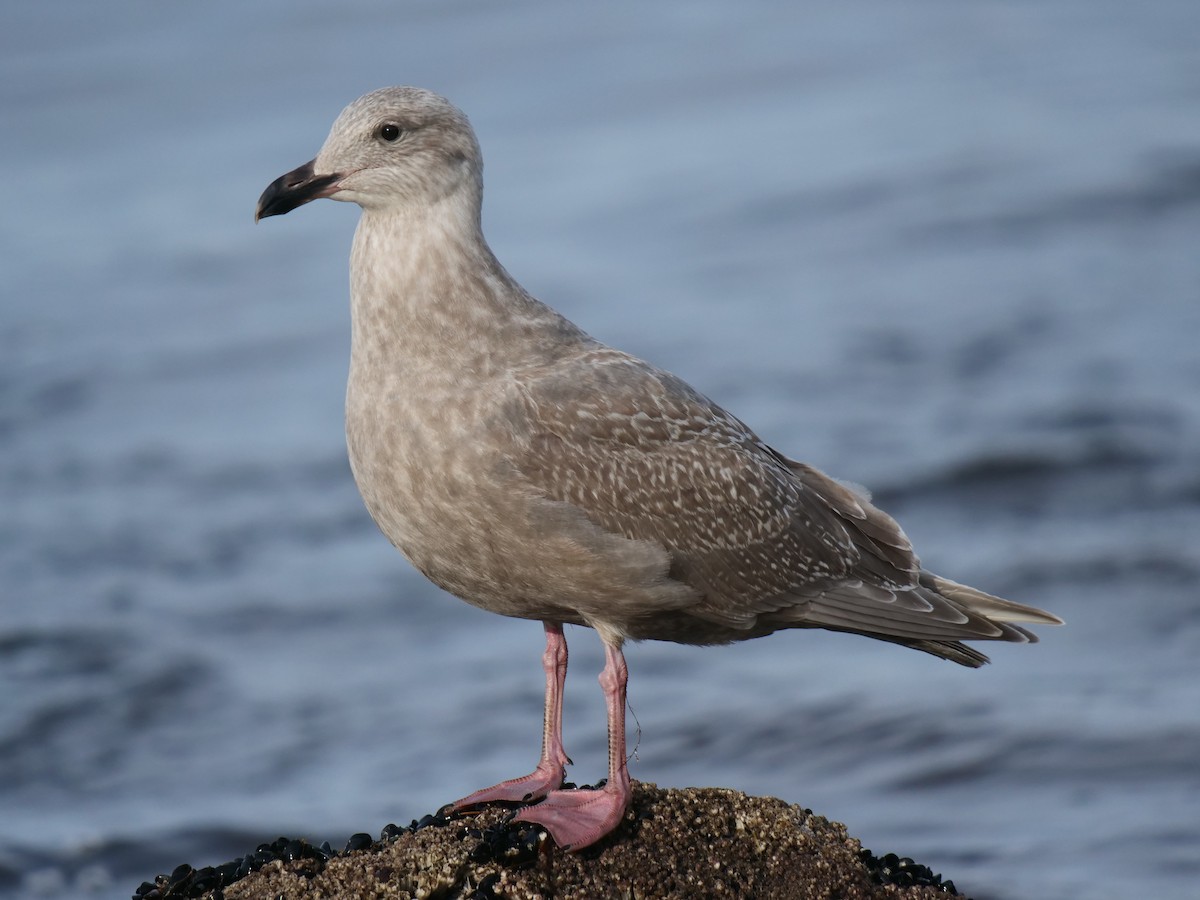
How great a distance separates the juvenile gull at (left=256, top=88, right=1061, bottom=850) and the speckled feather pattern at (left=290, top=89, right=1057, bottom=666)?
10 millimetres

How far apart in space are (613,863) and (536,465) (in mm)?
1829

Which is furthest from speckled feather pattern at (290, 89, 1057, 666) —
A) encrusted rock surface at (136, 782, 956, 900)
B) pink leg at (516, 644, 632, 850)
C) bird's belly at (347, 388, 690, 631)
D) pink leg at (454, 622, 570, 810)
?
encrusted rock surface at (136, 782, 956, 900)

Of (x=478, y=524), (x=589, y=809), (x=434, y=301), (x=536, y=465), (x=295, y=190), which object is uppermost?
(x=295, y=190)

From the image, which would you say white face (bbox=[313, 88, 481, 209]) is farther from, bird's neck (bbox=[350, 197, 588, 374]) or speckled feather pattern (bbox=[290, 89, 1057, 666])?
bird's neck (bbox=[350, 197, 588, 374])

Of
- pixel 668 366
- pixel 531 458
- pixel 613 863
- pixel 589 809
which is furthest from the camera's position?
pixel 668 366

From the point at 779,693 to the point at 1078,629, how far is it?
11.3 feet

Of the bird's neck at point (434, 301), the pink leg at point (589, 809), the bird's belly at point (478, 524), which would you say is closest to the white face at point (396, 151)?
the bird's neck at point (434, 301)

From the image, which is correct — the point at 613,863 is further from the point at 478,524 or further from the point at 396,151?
the point at 396,151

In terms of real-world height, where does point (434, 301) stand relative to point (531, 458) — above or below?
above

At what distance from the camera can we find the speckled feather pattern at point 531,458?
812 cm

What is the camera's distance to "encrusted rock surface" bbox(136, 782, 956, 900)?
25.2ft

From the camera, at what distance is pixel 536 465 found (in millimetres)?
8242

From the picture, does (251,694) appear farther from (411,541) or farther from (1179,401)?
(1179,401)

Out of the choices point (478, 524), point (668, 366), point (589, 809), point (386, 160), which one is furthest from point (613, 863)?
point (668, 366)
